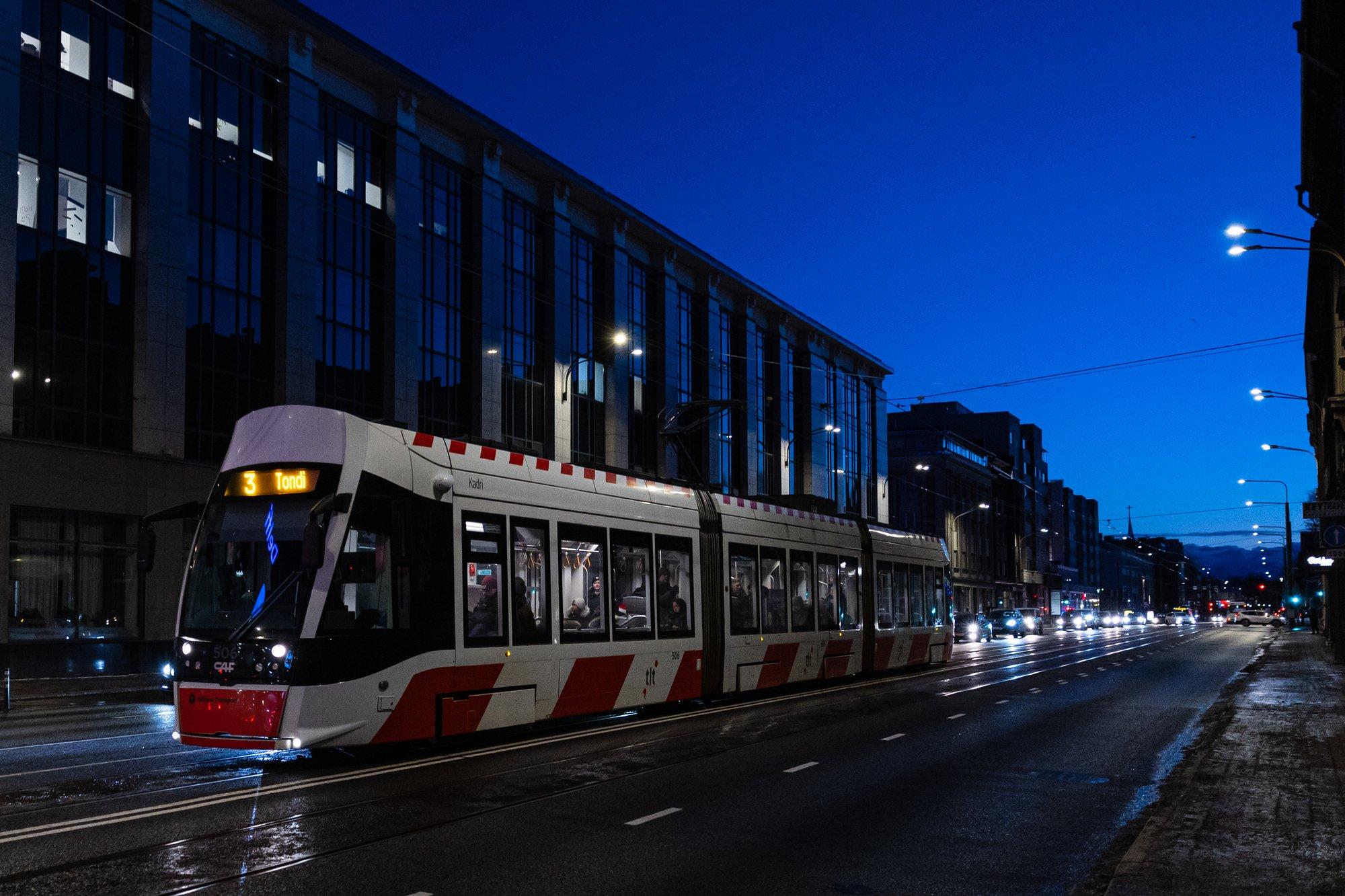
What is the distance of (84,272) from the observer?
30344 millimetres

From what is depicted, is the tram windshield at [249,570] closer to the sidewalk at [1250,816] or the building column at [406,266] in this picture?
the sidewalk at [1250,816]

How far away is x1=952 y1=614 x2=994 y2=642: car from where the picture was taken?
60094 millimetres

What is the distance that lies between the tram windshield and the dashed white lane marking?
3769mm

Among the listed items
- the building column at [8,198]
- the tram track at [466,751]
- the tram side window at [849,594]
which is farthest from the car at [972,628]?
the building column at [8,198]

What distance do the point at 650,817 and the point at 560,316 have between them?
127ft

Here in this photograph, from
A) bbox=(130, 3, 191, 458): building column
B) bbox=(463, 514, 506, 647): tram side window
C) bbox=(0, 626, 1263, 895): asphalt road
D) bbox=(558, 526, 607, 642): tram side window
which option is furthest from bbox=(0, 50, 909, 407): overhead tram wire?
bbox=(463, 514, 506, 647): tram side window

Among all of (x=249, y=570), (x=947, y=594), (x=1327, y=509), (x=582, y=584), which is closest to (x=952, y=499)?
(x=947, y=594)

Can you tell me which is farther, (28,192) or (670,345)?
(670,345)

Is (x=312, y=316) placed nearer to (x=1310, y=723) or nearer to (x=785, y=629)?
(x=785, y=629)

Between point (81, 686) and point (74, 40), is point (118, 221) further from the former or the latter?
point (81, 686)

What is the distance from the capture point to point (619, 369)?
167 feet

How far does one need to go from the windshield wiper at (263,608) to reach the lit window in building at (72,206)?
22563 mm

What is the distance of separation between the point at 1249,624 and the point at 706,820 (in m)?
114

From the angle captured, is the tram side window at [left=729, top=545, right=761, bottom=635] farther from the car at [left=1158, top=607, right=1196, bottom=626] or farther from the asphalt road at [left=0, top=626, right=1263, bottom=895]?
the car at [left=1158, top=607, right=1196, bottom=626]
